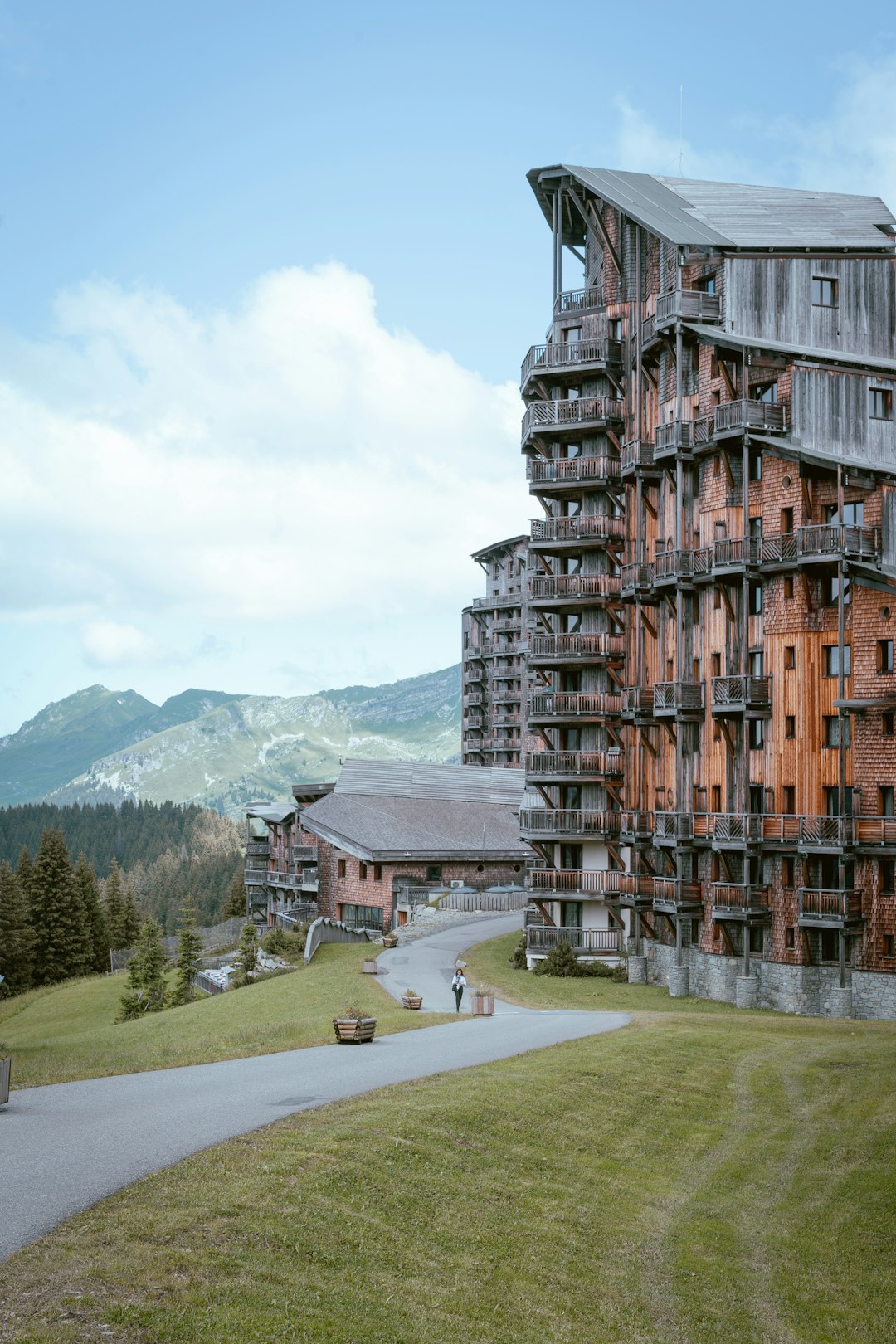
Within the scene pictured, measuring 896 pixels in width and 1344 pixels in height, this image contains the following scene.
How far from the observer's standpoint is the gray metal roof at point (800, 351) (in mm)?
52375

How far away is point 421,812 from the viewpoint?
90500mm

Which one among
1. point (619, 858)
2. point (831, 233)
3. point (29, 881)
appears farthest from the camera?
point (29, 881)

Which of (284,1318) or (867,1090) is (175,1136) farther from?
(867,1090)

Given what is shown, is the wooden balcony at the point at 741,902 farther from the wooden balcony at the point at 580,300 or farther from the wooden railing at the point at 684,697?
the wooden balcony at the point at 580,300

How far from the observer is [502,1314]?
17.6 meters

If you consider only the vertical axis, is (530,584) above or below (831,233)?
below

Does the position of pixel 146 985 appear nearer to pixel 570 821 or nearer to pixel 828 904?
pixel 570 821

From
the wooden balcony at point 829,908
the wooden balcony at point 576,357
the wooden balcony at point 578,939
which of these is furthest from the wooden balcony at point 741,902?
the wooden balcony at point 576,357

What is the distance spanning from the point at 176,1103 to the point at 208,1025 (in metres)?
26.3

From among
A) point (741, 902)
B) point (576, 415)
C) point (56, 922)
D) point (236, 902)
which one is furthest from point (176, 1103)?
point (236, 902)

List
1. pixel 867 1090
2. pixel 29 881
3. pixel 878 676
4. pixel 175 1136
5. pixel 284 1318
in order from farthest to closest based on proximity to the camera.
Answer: pixel 29 881, pixel 878 676, pixel 867 1090, pixel 175 1136, pixel 284 1318

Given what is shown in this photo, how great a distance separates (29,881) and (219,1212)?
9097 centimetres

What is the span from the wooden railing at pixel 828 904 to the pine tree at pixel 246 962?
29810 millimetres

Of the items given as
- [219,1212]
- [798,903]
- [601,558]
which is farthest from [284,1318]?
[601,558]
